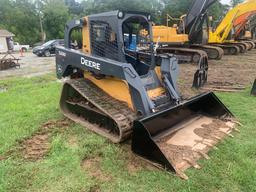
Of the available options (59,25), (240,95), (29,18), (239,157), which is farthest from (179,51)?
(29,18)

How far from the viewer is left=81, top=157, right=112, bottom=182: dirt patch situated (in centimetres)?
334

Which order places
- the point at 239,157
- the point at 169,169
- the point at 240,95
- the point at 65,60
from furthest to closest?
the point at 240,95, the point at 65,60, the point at 239,157, the point at 169,169

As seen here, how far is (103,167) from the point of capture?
3.55 meters

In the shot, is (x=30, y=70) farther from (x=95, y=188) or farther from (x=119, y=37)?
(x=95, y=188)

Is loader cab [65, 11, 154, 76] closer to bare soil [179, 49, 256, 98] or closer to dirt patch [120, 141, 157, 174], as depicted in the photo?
dirt patch [120, 141, 157, 174]

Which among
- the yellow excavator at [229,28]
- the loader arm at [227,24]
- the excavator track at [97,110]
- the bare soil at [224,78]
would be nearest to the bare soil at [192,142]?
the excavator track at [97,110]

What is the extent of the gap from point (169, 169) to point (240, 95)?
4148 mm

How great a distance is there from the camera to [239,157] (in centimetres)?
366

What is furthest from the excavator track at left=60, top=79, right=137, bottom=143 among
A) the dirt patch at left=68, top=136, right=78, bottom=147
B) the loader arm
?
the loader arm

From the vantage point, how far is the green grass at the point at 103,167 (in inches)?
124

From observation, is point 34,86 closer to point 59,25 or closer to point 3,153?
point 3,153

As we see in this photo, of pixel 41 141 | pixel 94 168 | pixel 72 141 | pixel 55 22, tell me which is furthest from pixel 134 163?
pixel 55 22

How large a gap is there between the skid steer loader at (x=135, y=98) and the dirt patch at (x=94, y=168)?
0.50 m

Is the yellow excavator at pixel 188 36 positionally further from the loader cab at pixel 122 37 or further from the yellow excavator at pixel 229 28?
the loader cab at pixel 122 37
